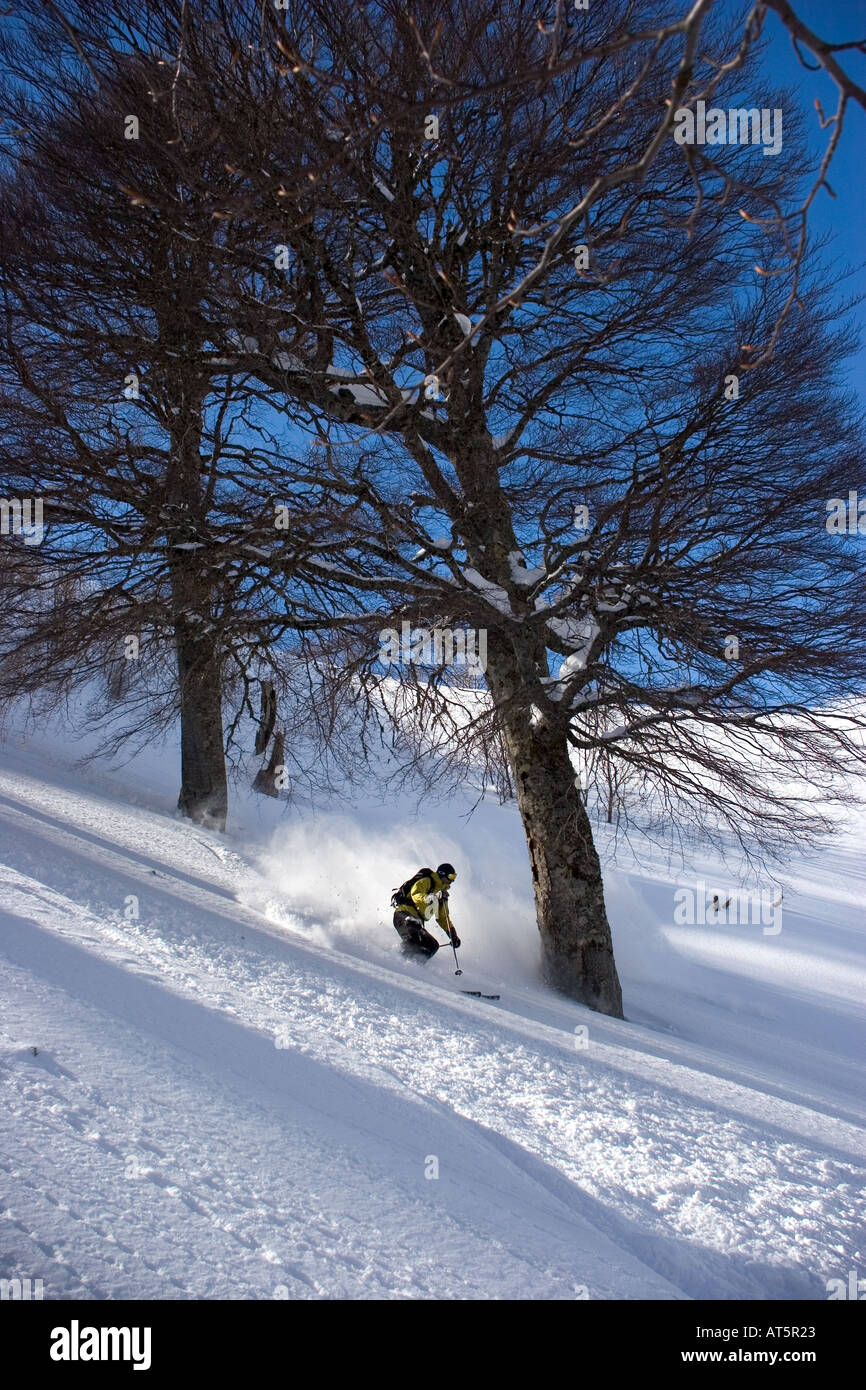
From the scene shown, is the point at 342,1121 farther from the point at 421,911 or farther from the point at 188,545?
the point at 188,545

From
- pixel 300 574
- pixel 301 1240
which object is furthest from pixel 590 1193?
pixel 300 574

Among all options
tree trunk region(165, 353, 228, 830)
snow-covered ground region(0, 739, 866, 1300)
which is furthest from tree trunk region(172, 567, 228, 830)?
snow-covered ground region(0, 739, 866, 1300)

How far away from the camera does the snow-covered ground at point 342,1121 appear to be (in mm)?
2498

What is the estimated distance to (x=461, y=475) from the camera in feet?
29.7

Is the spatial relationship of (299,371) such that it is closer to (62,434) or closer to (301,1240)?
(62,434)

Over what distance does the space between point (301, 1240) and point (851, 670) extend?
7314mm

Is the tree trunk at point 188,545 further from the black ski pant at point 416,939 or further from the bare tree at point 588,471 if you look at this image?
the black ski pant at point 416,939

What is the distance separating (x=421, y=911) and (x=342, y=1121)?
16.5 ft

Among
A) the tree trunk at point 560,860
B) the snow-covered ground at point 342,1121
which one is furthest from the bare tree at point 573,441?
the snow-covered ground at point 342,1121

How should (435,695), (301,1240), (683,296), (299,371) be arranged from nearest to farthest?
1. (301,1240)
2. (299,371)
3. (683,296)
4. (435,695)

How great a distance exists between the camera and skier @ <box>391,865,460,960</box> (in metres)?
8.38

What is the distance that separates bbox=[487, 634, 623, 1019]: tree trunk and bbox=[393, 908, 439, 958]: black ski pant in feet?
5.37

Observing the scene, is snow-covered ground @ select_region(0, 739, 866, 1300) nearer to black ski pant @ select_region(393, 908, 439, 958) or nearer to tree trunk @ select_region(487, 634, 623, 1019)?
black ski pant @ select_region(393, 908, 439, 958)

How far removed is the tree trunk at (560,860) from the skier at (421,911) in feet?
4.06
